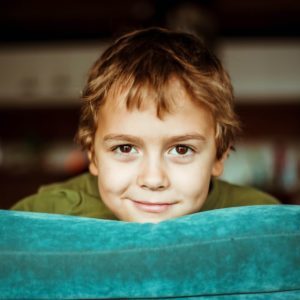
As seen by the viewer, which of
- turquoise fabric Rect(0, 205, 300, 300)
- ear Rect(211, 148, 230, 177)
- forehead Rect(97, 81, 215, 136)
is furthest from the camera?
ear Rect(211, 148, 230, 177)

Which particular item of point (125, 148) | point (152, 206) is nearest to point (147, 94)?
point (125, 148)

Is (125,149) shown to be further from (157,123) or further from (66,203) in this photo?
(66,203)

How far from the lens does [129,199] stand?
0.99m

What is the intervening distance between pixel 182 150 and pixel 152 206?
12cm

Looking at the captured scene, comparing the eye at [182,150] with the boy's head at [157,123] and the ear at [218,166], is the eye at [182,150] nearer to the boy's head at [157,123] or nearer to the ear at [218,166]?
the boy's head at [157,123]

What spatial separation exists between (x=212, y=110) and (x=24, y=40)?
4.25 meters

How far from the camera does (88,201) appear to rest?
3.87 ft

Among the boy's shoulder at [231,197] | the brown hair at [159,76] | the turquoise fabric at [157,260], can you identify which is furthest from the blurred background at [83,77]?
the turquoise fabric at [157,260]

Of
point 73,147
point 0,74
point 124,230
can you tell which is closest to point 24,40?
point 0,74

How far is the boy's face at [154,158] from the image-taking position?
931 millimetres

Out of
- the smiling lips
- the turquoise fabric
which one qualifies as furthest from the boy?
the turquoise fabric

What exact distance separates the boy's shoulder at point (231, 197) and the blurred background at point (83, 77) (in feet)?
11.1

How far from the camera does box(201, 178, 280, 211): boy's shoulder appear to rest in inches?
45.4

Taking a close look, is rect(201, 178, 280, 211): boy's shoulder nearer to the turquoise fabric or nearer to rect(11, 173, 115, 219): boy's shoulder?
rect(11, 173, 115, 219): boy's shoulder
